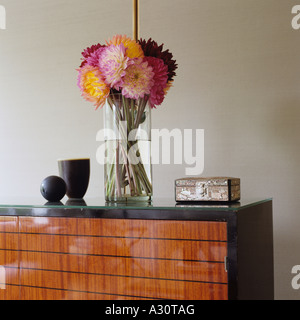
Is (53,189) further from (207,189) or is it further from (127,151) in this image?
(207,189)

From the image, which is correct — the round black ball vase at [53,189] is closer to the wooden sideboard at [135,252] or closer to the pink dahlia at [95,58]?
the wooden sideboard at [135,252]

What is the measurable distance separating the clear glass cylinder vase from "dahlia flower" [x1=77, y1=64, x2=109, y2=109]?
0.04 metres

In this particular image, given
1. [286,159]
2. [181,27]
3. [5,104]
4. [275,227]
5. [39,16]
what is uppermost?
[39,16]

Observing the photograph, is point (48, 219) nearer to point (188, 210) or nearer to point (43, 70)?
point (188, 210)

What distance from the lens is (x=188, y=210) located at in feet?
3.76

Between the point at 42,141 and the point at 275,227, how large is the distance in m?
1.27

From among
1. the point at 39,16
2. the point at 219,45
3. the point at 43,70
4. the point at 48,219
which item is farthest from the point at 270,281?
the point at 39,16

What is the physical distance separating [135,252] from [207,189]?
11.4 inches

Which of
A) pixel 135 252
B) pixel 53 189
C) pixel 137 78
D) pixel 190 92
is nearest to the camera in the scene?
pixel 135 252

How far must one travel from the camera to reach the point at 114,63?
4.29 feet

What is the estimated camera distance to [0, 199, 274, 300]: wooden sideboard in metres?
1.12

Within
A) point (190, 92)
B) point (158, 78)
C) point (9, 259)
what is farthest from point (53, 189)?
point (190, 92)

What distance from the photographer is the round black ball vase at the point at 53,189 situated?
4.75 feet
